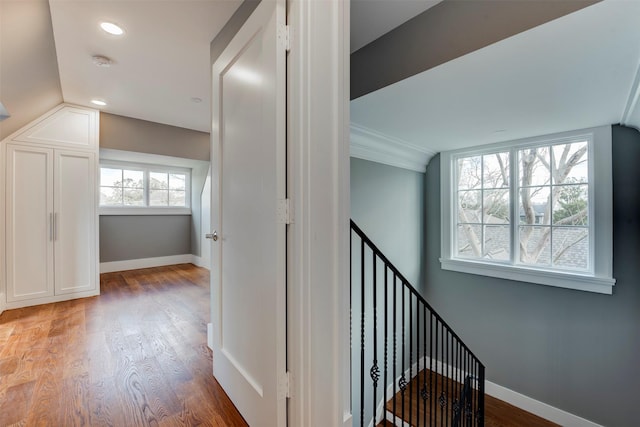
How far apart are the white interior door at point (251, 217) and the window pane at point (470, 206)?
283 cm

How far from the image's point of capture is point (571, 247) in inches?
101

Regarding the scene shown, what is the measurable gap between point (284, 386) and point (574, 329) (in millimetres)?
2811

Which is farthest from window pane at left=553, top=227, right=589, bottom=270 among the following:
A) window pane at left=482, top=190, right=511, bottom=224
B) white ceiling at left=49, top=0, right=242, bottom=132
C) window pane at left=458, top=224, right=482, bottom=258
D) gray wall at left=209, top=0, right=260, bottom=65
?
white ceiling at left=49, top=0, right=242, bottom=132

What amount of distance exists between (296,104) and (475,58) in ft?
3.18

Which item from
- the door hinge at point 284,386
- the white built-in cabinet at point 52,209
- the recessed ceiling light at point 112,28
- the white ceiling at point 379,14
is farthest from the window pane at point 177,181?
the door hinge at point 284,386

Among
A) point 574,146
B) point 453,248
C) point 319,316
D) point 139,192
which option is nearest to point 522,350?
point 453,248

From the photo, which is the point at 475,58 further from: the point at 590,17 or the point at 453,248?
the point at 453,248

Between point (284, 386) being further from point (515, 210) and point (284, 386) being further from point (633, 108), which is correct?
point (515, 210)

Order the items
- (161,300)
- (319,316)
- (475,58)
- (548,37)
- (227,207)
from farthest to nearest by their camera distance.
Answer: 1. (161,300)
2. (227,207)
3. (475,58)
4. (548,37)
5. (319,316)

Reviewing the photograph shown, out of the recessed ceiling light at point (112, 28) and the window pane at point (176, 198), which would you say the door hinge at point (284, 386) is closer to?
the recessed ceiling light at point (112, 28)

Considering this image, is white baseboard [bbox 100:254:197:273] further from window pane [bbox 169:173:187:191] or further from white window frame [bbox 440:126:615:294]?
white window frame [bbox 440:126:615:294]

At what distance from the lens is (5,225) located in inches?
109

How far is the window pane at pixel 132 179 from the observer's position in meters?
4.75

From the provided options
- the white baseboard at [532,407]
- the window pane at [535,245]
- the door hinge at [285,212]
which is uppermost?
the door hinge at [285,212]
